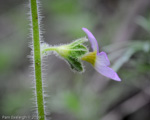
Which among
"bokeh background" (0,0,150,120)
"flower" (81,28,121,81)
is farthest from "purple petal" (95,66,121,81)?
"bokeh background" (0,0,150,120)

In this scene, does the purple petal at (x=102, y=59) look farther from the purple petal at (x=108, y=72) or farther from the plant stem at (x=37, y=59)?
the plant stem at (x=37, y=59)

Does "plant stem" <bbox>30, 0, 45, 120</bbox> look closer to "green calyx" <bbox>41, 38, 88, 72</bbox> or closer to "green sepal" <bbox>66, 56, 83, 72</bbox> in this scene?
"green calyx" <bbox>41, 38, 88, 72</bbox>

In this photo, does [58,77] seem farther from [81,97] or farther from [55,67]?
[81,97]

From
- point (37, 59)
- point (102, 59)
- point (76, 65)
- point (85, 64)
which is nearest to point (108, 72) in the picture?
point (102, 59)

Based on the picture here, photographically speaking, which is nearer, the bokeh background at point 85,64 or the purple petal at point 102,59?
the purple petal at point 102,59

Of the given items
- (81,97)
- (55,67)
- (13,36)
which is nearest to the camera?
(81,97)

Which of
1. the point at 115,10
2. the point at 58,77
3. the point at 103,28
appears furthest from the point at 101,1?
the point at 58,77

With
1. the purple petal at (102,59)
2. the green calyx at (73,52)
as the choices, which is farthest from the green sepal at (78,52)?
the purple petal at (102,59)
